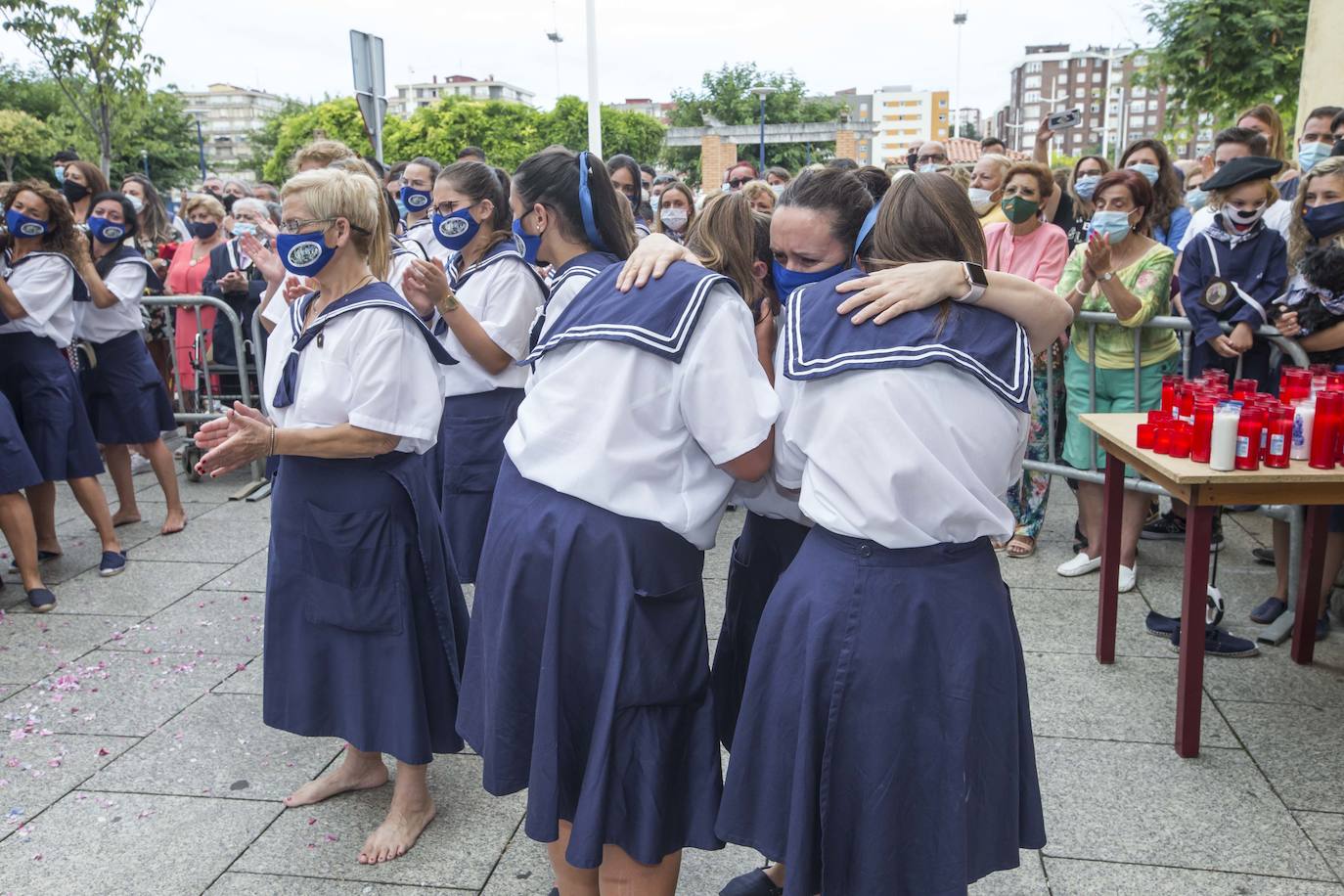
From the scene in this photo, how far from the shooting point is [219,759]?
12.1 ft

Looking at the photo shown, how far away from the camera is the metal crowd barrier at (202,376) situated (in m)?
7.20

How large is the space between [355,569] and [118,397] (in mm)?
3889

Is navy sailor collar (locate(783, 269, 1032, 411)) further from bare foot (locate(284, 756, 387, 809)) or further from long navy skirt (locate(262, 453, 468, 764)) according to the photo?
bare foot (locate(284, 756, 387, 809))

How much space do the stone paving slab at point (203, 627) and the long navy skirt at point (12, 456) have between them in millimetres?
889

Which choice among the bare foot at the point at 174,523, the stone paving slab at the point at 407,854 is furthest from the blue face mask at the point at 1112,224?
the bare foot at the point at 174,523

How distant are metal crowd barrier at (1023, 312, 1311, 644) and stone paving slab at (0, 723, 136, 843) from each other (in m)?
3.83

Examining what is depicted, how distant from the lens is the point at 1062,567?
17.5ft

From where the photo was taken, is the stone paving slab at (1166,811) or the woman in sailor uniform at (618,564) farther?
the stone paving slab at (1166,811)

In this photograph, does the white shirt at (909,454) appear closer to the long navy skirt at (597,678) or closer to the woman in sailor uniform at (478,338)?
the long navy skirt at (597,678)

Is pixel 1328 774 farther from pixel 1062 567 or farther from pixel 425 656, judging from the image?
pixel 425 656

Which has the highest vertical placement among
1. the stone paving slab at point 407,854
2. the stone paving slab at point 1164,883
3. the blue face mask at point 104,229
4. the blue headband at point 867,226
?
the blue face mask at point 104,229

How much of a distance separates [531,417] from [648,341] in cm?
35

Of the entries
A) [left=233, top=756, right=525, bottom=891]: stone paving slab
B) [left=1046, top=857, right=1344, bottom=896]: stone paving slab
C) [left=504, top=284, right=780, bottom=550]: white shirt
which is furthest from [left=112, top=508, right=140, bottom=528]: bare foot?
[left=1046, top=857, right=1344, bottom=896]: stone paving slab

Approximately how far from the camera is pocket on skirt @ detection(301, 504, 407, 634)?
305 cm
